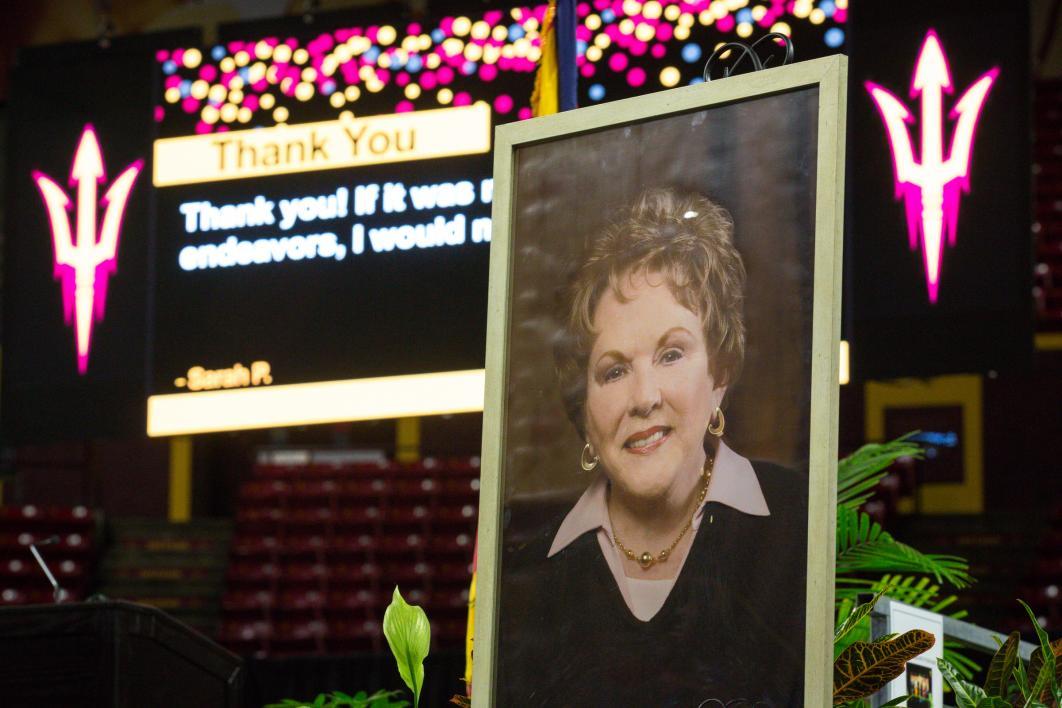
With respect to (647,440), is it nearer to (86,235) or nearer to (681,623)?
(681,623)

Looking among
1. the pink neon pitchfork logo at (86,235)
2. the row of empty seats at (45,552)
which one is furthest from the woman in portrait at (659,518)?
the row of empty seats at (45,552)

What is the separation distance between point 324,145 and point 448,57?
49 cm

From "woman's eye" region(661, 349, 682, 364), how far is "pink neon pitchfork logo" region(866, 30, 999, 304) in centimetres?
268

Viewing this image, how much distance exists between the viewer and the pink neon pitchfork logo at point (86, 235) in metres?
5.04

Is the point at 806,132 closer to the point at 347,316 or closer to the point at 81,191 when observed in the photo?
the point at 347,316

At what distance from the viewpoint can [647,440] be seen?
1845mm

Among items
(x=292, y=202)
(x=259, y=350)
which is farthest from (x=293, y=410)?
(x=292, y=202)

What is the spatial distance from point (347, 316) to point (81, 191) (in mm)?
1130

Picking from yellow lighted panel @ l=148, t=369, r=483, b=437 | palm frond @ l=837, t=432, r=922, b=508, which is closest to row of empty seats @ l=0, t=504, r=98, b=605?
yellow lighted panel @ l=148, t=369, r=483, b=437

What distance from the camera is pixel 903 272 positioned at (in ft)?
14.3

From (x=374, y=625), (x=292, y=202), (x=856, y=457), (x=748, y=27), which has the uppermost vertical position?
(x=748, y=27)

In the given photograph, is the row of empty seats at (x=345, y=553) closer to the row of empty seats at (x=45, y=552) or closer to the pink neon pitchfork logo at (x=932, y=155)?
the row of empty seats at (x=45, y=552)

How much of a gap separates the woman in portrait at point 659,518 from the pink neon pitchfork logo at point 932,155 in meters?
2.65

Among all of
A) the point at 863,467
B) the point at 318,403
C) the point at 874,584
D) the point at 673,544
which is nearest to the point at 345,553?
the point at 318,403
